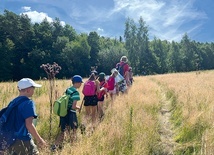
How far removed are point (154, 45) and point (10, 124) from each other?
7958 centimetres

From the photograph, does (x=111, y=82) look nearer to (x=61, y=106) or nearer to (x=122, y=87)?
(x=122, y=87)

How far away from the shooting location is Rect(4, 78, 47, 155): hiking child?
4.00m

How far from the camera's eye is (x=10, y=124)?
411 cm

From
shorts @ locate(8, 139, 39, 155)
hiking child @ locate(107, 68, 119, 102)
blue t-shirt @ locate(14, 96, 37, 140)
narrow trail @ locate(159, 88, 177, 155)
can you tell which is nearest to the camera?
blue t-shirt @ locate(14, 96, 37, 140)

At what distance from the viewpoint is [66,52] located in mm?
61750

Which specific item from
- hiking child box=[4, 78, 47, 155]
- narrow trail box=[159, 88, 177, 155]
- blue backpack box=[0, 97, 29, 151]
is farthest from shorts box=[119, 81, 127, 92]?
blue backpack box=[0, 97, 29, 151]

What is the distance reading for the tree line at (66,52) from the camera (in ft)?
185

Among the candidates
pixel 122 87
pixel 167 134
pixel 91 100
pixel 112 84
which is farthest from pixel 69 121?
pixel 122 87

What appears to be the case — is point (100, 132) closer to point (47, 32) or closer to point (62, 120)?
point (62, 120)

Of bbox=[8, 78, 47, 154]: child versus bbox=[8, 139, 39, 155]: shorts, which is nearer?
bbox=[8, 78, 47, 154]: child

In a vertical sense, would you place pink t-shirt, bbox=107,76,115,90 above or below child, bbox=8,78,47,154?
above

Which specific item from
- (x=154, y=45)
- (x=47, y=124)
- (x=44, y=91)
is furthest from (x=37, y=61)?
(x=47, y=124)

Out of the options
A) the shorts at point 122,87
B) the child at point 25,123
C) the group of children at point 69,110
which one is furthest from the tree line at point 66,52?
the child at point 25,123

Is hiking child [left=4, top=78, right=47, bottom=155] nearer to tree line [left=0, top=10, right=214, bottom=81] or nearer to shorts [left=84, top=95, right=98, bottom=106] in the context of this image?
shorts [left=84, top=95, right=98, bottom=106]
